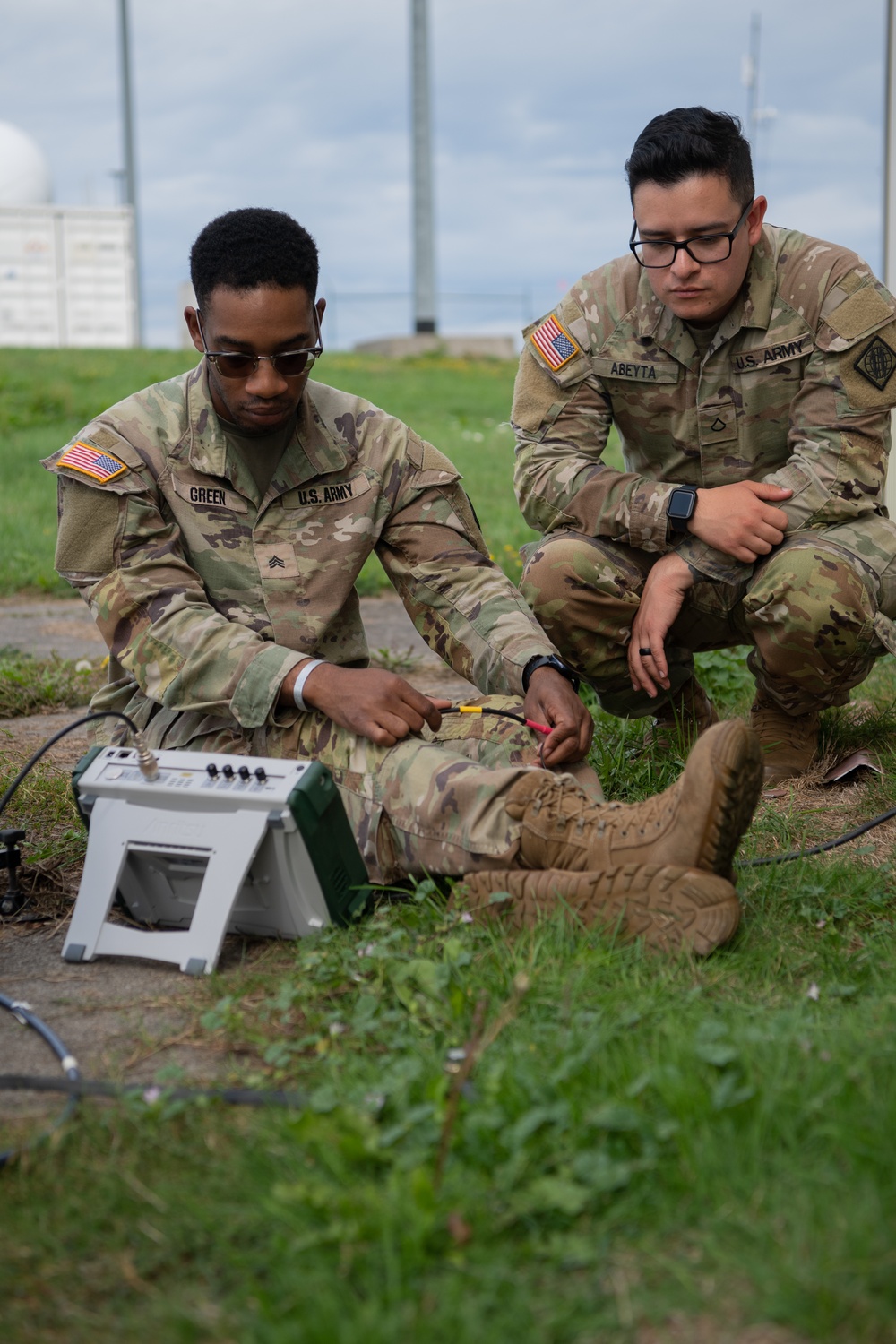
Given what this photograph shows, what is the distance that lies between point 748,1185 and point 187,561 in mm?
2016

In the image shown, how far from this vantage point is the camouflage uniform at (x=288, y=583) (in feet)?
9.04

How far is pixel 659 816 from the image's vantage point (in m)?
2.38

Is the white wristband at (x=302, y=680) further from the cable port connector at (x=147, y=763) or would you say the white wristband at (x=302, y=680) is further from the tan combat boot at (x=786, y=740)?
the tan combat boot at (x=786, y=740)

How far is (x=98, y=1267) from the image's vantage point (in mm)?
1585

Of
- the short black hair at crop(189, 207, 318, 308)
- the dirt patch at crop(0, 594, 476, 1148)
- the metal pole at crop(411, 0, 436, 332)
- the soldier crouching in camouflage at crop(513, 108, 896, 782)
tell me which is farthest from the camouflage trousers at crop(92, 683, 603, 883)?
the metal pole at crop(411, 0, 436, 332)

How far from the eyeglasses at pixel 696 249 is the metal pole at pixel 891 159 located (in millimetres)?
3062

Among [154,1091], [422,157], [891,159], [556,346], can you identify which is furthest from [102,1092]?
[422,157]

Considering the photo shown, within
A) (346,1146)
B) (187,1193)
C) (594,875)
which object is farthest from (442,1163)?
(594,875)

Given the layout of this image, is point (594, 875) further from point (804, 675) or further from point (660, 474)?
point (660, 474)

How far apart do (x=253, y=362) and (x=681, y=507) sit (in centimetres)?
123

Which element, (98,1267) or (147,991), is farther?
(147,991)

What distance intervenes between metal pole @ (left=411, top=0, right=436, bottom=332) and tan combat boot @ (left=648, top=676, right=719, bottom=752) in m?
Result: 21.7

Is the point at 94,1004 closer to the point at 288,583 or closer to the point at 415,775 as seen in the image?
the point at 415,775

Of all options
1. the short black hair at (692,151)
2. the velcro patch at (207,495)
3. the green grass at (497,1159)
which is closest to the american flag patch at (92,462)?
the velcro patch at (207,495)
